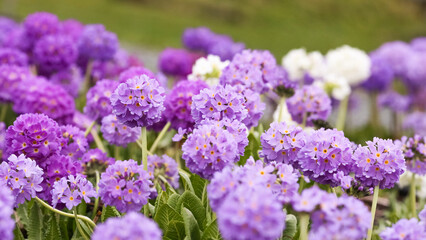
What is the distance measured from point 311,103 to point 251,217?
6.24ft

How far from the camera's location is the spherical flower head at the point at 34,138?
7.62 feet

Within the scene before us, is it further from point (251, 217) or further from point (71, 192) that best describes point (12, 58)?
point (251, 217)

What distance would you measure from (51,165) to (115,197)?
0.43 meters

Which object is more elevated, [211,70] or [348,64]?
[348,64]

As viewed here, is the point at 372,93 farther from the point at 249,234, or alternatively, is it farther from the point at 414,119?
the point at 249,234

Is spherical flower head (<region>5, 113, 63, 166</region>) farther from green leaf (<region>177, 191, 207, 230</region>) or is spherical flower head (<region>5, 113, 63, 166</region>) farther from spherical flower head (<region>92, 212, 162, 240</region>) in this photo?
spherical flower head (<region>92, 212, 162, 240</region>)

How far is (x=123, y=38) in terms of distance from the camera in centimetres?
1496

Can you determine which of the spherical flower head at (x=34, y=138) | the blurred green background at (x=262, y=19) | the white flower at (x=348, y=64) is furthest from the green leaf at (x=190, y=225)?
the blurred green background at (x=262, y=19)

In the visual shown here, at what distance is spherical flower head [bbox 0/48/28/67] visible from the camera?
165 inches

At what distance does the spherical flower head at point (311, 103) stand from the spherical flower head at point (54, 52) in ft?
6.28

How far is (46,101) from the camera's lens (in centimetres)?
348

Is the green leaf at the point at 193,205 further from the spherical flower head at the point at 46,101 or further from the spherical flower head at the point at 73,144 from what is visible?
the spherical flower head at the point at 46,101

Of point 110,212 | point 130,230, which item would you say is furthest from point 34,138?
point 130,230

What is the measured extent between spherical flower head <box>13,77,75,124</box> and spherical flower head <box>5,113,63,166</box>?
107 centimetres
